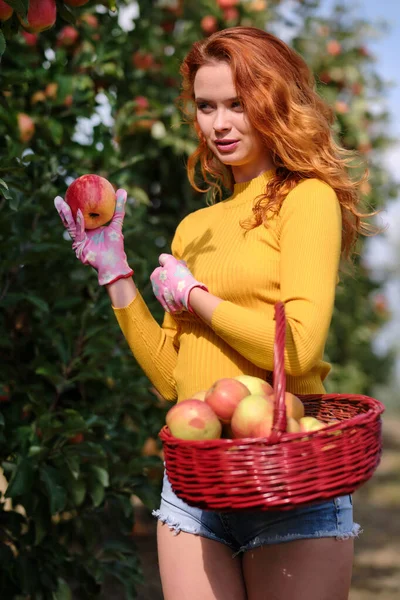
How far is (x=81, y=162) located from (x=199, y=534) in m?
1.80

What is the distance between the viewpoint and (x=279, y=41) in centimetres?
193

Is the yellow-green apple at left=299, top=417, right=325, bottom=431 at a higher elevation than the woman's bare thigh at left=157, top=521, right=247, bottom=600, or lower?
higher

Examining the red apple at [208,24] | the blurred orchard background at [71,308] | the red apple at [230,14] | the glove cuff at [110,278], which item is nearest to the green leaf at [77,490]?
the blurred orchard background at [71,308]

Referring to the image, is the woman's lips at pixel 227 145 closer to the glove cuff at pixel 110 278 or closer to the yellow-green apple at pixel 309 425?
the glove cuff at pixel 110 278

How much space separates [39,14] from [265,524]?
135 cm

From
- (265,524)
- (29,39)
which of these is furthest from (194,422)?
(29,39)

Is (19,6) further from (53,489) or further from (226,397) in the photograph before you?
(53,489)

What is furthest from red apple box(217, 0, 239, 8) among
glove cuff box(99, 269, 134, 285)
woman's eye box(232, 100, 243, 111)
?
glove cuff box(99, 269, 134, 285)

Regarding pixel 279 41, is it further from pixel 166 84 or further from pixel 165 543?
pixel 166 84

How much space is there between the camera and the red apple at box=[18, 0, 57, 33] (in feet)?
7.00

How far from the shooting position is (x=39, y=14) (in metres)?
2.14

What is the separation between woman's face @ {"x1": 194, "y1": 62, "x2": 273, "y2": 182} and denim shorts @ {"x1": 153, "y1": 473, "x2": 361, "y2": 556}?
766mm

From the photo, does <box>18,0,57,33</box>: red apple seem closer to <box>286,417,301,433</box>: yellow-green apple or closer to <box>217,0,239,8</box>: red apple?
<box>286,417,301,433</box>: yellow-green apple

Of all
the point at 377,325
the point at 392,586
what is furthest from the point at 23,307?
the point at 377,325
